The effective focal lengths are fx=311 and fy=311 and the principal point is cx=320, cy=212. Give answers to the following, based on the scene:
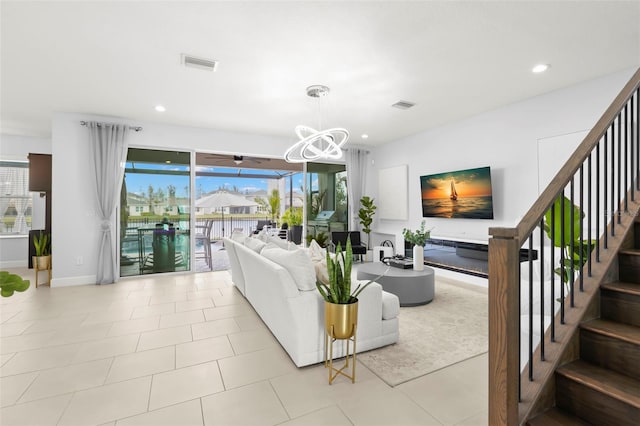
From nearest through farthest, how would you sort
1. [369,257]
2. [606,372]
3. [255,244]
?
[606,372] → [255,244] → [369,257]

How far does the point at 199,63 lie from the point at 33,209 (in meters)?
6.22

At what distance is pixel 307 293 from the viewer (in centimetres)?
246

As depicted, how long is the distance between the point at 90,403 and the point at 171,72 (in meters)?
3.25

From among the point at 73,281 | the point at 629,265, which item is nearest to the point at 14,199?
the point at 73,281

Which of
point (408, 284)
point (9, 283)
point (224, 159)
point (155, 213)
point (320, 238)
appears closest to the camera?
point (9, 283)

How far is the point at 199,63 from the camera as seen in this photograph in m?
3.34

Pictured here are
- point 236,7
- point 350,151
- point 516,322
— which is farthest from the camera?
point 350,151

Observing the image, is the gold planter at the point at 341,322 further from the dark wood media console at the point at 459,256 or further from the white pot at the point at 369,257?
the white pot at the point at 369,257

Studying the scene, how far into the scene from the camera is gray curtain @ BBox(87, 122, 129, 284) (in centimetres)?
511

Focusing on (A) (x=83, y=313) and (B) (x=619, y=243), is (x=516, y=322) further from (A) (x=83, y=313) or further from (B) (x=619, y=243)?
(A) (x=83, y=313)

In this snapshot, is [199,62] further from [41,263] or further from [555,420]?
[41,263]

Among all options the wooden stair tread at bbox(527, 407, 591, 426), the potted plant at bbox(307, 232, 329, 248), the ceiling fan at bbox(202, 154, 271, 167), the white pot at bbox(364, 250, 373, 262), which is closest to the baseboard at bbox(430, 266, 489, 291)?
the white pot at bbox(364, 250, 373, 262)

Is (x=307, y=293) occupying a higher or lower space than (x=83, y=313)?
higher

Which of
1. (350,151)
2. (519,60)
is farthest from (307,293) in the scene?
(350,151)
